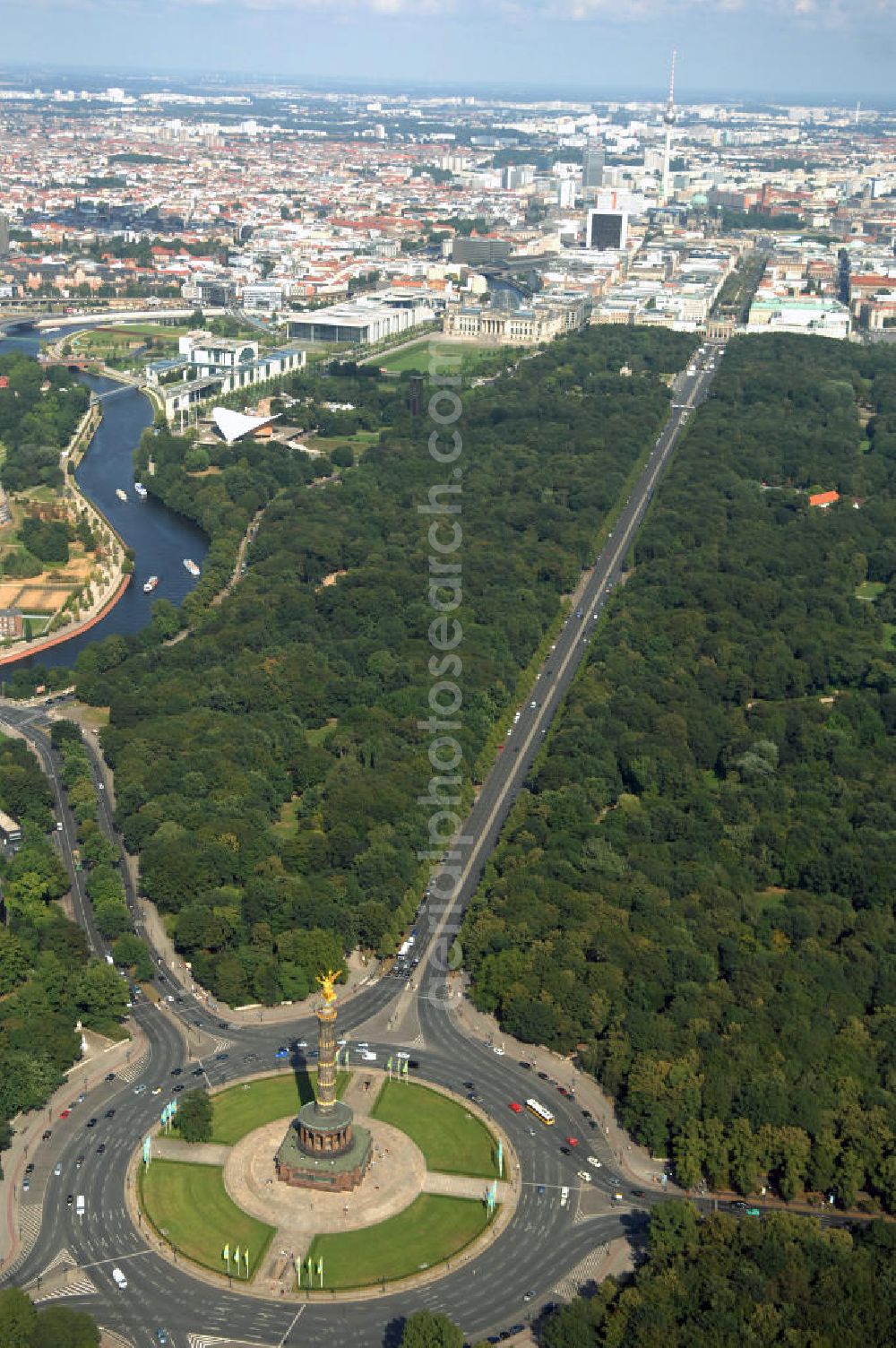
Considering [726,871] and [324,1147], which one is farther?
[726,871]

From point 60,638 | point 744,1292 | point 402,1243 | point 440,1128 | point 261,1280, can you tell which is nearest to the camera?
point 744,1292

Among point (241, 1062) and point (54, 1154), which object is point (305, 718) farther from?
point (54, 1154)

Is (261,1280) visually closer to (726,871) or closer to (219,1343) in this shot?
(219,1343)

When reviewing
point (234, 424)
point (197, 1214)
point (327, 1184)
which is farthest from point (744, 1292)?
point (234, 424)

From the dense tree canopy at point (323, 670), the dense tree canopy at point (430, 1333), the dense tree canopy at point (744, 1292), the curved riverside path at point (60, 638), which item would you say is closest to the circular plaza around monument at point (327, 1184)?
the dense tree canopy at point (430, 1333)

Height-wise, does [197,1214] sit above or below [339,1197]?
above

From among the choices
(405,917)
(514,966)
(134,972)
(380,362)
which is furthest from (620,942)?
(380,362)
